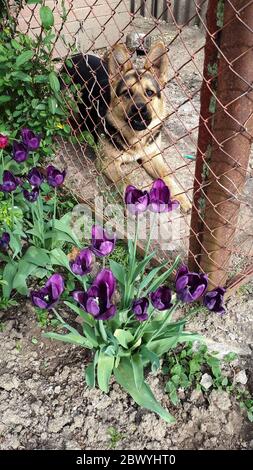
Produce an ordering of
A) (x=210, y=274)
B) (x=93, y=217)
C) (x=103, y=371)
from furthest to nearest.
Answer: (x=93, y=217)
(x=210, y=274)
(x=103, y=371)

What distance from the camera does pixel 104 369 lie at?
1975mm

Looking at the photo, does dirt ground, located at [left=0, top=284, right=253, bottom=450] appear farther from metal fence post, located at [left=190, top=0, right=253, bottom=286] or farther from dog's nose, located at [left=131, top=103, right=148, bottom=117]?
dog's nose, located at [left=131, top=103, right=148, bottom=117]

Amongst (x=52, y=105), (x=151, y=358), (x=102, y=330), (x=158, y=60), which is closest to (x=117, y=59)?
(x=158, y=60)

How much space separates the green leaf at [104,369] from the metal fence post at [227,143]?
27.6 inches

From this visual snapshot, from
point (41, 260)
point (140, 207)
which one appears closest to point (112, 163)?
point (41, 260)

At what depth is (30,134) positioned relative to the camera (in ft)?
7.25

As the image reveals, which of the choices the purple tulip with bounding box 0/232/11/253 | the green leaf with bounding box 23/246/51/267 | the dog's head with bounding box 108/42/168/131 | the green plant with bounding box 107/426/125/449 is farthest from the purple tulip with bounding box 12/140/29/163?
the green plant with bounding box 107/426/125/449

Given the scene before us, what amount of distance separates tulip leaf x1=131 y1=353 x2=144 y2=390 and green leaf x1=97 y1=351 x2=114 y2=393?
103 millimetres

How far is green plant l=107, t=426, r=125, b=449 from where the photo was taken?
1.99 meters

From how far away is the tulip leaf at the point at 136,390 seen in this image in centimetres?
192

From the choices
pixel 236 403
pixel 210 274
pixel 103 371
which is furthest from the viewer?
pixel 210 274

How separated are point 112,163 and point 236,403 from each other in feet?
6.70

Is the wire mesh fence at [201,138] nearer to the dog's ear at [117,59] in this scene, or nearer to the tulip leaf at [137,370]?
the dog's ear at [117,59]
